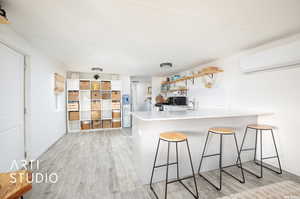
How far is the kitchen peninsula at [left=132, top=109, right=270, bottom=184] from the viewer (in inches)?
73.7

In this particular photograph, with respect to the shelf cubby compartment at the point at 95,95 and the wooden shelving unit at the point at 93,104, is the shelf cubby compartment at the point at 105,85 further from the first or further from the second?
the shelf cubby compartment at the point at 95,95

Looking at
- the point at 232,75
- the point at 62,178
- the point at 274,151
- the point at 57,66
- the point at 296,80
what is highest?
the point at 57,66

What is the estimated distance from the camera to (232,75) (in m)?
3.02

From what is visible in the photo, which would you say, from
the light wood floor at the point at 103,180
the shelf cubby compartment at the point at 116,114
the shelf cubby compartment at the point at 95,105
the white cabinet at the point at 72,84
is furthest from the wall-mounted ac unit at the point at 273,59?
the white cabinet at the point at 72,84

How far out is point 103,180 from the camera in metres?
1.97

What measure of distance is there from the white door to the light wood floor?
0.54 metres

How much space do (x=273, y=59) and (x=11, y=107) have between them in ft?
14.8

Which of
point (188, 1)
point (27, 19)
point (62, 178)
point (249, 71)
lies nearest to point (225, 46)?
point (249, 71)

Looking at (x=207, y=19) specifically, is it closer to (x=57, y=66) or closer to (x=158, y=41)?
(x=158, y=41)

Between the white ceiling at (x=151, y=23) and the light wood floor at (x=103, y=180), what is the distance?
235cm

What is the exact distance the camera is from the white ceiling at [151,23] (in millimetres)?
1430

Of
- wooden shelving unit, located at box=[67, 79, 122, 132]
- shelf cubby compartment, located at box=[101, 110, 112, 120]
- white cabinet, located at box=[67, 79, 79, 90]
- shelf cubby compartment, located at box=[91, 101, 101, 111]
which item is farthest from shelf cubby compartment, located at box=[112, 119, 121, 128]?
white cabinet, located at box=[67, 79, 79, 90]

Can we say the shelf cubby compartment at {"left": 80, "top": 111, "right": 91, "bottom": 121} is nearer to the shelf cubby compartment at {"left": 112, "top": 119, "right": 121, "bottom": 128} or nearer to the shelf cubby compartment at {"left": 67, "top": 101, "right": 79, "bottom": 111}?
the shelf cubby compartment at {"left": 67, "top": 101, "right": 79, "bottom": 111}

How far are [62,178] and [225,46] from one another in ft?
12.6
